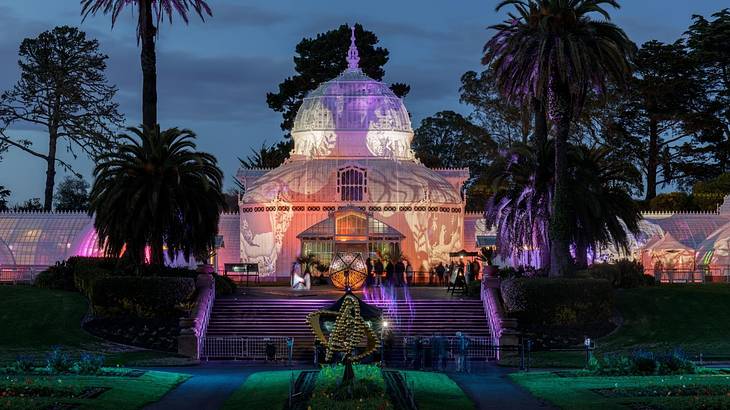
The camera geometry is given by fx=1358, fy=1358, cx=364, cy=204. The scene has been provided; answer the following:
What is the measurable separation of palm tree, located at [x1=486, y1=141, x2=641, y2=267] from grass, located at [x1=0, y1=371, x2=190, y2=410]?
80.9 feet

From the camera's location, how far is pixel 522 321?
53750mm

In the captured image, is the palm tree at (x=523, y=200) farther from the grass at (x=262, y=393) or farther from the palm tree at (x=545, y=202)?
the grass at (x=262, y=393)

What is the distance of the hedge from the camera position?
5378cm

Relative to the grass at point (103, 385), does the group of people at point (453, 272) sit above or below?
above

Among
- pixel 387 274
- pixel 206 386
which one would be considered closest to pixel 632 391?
pixel 206 386

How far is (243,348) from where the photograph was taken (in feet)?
160

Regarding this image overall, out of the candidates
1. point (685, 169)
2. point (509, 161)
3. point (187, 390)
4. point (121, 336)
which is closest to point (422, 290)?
point (509, 161)

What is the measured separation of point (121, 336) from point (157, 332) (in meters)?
1.38

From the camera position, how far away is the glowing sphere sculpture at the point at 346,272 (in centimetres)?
6456

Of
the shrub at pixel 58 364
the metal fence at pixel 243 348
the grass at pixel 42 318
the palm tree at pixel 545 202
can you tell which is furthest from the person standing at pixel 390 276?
the shrub at pixel 58 364

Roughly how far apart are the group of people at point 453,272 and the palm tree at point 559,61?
659 centimetres

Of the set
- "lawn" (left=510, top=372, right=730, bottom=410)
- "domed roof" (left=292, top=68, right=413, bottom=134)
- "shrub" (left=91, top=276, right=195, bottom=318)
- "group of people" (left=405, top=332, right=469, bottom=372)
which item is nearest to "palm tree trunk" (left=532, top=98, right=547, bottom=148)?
"group of people" (left=405, top=332, right=469, bottom=372)

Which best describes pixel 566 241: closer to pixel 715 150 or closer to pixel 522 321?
pixel 522 321

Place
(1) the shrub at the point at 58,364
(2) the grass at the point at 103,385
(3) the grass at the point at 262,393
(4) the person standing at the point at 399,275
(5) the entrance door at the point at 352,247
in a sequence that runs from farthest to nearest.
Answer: (5) the entrance door at the point at 352,247 < (4) the person standing at the point at 399,275 < (1) the shrub at the point at 58,364 < (3) the grass at the point at 262,393 < (2) the grass at the point at 103,385
